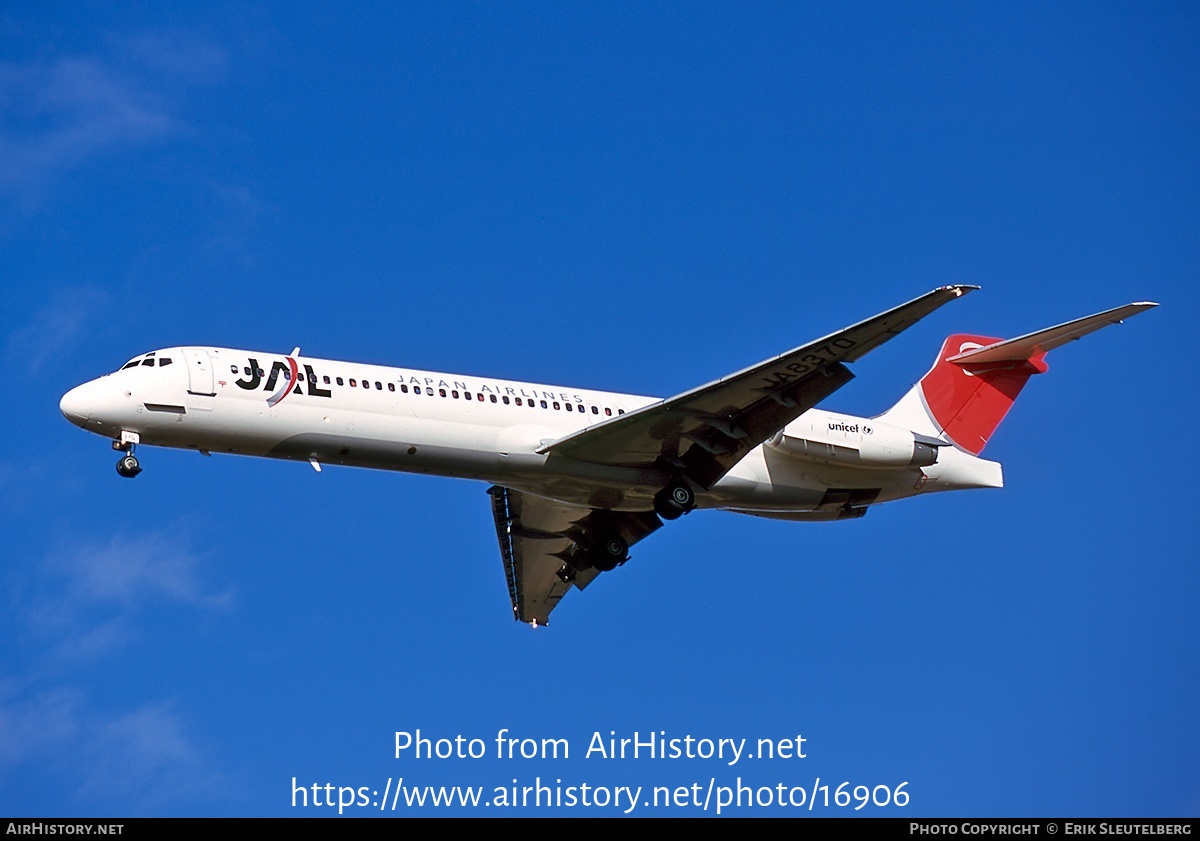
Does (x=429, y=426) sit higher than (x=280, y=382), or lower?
lower

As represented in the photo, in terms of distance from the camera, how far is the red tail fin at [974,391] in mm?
28859

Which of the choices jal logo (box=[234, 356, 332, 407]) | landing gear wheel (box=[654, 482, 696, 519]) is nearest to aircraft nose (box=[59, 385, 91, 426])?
jal logo (box=[234, 356, 332, 407])

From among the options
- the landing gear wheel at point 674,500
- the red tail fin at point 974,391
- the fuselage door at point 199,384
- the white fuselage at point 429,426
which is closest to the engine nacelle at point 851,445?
the white fuselage at point 429,426

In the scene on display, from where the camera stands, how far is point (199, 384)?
23062mm

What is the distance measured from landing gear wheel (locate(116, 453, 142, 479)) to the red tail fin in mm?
14351

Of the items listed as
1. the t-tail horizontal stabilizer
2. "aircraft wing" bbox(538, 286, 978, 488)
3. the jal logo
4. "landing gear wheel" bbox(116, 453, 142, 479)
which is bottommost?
"landing gear wheel" bbox(116, 453, 142, 479)

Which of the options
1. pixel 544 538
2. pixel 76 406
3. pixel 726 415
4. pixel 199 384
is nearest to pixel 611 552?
pixel 544 538

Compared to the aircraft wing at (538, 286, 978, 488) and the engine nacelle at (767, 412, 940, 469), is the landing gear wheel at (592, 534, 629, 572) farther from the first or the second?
the engine nacelle at (767, 412, 940, 469)

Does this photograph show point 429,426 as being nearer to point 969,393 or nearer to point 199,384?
point 199,384

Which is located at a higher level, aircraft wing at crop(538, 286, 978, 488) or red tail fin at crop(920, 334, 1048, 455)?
red tail fin at crop(920, 334, 1048, 455)

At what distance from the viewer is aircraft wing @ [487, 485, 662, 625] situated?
28.3 meters

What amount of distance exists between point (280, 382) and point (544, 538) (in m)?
7.44

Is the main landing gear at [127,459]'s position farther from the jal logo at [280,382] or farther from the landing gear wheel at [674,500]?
the landing gear wheel at [674,500]

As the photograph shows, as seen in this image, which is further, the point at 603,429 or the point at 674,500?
the point at 674,500
